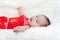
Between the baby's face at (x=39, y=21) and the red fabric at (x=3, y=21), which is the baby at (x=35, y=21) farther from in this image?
the red fabric at (x=3, y=21)

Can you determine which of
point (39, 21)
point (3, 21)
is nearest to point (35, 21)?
point (39, 21)

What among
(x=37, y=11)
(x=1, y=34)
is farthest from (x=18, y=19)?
(x=1, y=34)

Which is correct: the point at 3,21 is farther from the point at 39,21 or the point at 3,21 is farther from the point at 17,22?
the point at 39,21

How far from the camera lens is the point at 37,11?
1.50m

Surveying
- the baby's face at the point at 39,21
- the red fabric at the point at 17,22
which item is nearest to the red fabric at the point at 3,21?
the red fabric at the point at 17,22

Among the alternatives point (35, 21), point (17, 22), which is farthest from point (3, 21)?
point (35, 21)

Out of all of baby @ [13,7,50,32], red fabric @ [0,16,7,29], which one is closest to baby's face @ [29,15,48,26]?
baby @ [13,7,50,32]

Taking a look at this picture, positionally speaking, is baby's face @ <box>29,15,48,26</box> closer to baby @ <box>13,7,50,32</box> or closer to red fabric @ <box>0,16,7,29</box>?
baby @ <box>13,7,50,32</box>

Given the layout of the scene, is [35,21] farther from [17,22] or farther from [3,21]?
[3,21]

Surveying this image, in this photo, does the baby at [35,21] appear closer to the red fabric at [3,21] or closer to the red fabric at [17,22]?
the red fabric at [17,22]

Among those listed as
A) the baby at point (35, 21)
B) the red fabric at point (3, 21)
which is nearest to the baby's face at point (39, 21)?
the baby at point (35, 21)

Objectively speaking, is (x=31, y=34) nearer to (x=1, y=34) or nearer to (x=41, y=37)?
(x=41, y=37)

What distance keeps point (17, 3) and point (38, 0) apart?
20 centimetres

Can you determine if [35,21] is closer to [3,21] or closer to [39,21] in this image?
[39,21]
